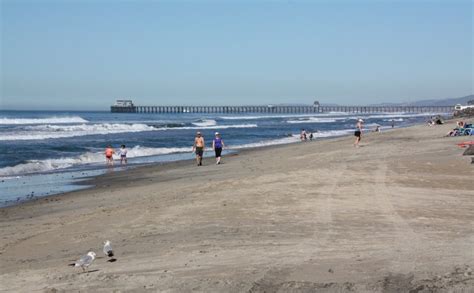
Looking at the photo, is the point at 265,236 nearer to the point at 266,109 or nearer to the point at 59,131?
the point at 59,131

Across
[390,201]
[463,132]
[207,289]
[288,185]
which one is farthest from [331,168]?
[463,132]

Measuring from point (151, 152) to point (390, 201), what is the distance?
24287 millimetres

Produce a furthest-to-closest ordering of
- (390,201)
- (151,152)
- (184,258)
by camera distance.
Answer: (151,152)
(390,201)
(184,258)

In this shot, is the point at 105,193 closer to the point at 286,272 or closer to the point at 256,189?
the point at 256,189

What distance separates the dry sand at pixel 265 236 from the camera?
620 centimetres

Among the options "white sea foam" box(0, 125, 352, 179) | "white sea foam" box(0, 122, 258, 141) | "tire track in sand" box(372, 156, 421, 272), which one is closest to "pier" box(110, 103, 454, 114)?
"white sea foam" box(0, 122, 258, 141)

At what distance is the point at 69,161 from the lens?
28.2 metres

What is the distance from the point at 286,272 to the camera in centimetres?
634

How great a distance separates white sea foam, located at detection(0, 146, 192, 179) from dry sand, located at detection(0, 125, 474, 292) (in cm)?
927

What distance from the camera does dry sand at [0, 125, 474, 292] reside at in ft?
20.3

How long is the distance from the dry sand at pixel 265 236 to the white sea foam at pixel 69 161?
9274 millimetres

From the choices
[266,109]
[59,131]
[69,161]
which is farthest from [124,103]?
[69,161]

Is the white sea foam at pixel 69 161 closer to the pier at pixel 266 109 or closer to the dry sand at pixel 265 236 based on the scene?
the dry sand at pixel 265 236

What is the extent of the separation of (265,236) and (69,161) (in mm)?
21408
